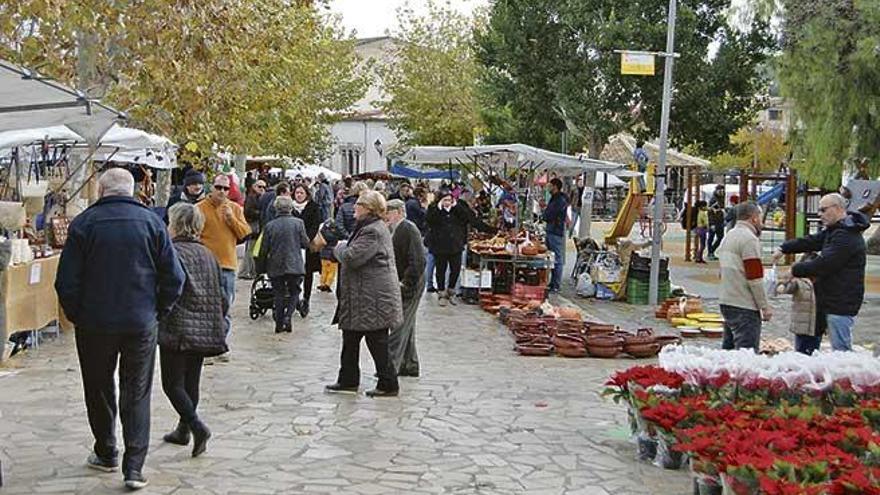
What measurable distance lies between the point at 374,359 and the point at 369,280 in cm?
76

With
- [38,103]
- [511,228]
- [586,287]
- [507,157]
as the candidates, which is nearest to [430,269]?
[586,287]

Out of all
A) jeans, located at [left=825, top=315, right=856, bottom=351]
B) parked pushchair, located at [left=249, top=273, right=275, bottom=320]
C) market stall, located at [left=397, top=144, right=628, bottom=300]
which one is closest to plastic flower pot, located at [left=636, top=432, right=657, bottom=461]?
jeans, located at [left=825, top=315, right=856, bottom=351]

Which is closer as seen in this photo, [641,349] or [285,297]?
[641,349]

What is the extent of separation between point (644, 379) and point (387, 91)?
4783cm

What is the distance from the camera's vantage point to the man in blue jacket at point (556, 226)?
62.4 feet

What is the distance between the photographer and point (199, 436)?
7.40 m

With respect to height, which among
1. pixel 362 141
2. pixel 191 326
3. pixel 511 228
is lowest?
pixel 191 326

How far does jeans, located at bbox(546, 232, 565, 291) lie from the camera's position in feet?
62.9

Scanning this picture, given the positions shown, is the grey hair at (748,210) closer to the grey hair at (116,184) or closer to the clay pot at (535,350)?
the clay pot at (535,350)

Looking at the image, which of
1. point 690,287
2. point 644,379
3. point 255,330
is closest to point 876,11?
point 690,287

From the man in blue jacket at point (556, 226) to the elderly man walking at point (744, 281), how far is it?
9.22 meters

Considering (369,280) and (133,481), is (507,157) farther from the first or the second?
(133,481)

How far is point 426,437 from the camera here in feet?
27.2

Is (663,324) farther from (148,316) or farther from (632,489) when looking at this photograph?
(148,316)
